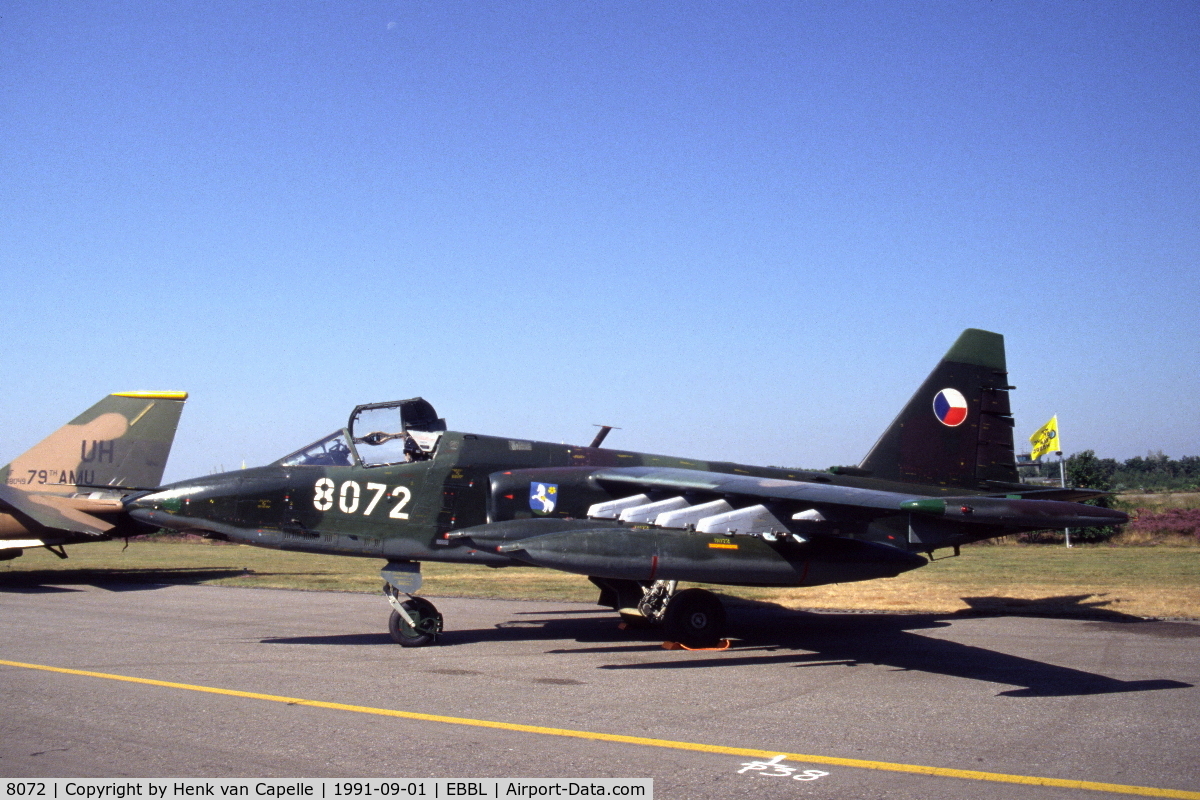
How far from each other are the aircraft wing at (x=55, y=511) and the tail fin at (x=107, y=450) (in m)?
0.78

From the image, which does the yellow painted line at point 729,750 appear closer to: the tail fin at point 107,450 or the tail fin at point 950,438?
the tail fin at point 950,438

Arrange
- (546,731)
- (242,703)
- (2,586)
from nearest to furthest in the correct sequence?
(546,731) < (242,703) < (2,586)

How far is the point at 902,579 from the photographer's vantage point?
Answer: 21422 mm

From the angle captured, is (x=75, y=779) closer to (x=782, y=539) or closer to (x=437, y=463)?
(x=437, y=463)

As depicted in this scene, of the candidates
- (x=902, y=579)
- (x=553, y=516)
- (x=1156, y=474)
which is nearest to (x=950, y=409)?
(x=553, y=516)

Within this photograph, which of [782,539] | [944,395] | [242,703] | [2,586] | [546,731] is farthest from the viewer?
[2,586]

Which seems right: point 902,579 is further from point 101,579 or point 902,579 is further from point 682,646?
point 101,579

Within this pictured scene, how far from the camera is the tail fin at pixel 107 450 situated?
22.1m

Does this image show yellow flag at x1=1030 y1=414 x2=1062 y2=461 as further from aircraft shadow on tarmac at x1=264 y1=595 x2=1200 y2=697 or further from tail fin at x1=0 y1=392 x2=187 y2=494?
tail fin at x1=0 y1=392 x2=187 y2=494

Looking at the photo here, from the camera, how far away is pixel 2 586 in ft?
68.9

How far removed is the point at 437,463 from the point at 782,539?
4.78 metres

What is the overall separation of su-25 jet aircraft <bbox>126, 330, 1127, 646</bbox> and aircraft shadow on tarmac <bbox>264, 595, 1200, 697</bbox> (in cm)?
78

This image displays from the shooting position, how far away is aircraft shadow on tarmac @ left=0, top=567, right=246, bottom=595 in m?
20.6

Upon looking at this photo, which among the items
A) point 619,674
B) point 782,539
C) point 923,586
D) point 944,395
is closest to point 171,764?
point 619,674
